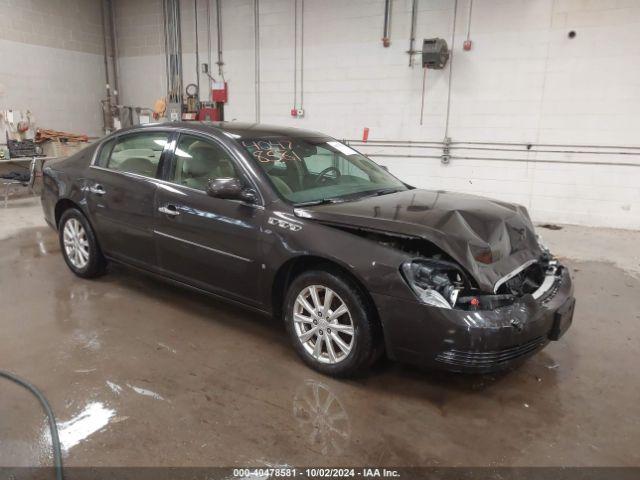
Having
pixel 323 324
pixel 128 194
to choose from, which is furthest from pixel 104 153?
pixel 323 324

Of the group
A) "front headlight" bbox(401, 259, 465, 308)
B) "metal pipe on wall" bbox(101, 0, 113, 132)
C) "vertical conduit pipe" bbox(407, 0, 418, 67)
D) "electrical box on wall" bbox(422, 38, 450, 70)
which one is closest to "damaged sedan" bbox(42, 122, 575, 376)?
"front headlight" bbox(401, 259, 465, 308)

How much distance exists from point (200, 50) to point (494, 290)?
27.5 ft

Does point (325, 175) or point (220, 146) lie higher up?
point (220, 146)

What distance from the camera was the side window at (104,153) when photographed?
3.83 m

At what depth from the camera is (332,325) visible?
2555mm

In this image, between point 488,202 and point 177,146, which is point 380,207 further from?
point 177,146

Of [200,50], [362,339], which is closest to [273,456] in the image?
[362,339]

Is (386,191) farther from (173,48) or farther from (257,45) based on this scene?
(173,48)

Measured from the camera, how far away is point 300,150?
330cm

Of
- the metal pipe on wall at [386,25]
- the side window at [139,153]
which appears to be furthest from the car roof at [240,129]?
the metal pipe on wall at [386,25]

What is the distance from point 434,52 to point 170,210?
15.9 feet

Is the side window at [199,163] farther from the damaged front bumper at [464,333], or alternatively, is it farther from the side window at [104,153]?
the damaged front bumper at [464,333]

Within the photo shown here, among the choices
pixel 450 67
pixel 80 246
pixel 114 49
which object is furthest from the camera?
pixel 114 49

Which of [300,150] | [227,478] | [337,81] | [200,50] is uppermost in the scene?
[200,50]
